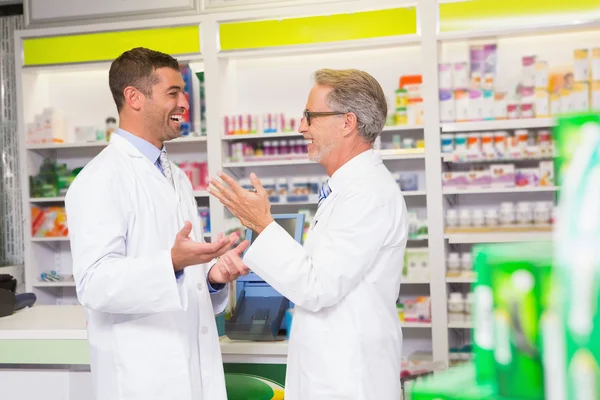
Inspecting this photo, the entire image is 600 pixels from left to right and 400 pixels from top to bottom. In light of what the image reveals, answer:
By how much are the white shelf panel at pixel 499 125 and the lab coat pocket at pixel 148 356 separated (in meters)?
3.10

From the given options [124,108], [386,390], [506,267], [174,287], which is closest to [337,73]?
[124,108]

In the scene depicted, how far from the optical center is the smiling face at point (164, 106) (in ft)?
7.20

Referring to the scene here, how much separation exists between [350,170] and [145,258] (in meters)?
0.67

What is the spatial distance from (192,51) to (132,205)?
10.8ft

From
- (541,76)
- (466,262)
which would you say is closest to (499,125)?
(541,76)

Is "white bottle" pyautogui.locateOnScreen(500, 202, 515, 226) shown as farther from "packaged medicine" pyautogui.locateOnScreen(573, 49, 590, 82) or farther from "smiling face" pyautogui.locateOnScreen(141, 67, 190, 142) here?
"smiling face" pyautogui.locateOnScreen(141, 67, 190, 142)

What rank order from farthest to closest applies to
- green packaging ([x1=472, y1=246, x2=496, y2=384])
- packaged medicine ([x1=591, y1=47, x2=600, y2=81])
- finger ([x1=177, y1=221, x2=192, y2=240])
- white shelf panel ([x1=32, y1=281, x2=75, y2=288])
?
1. white shelf panel ([x1=32, y1=281, x2=75, y2=288])
2. packaged medicine ([x1=591, y1=47, x2=600, y2=81])
3. finger ([x1=177, y1=221, x2=192, y2=240])
4. green packaging ([x1=472, y1=246, x2=496, y2=384])

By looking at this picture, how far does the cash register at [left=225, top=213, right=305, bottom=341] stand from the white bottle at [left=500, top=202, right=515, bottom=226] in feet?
6.86

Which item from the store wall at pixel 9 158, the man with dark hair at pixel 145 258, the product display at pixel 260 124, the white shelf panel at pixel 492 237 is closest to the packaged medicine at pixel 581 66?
the white shelf panel at pixel 492 237

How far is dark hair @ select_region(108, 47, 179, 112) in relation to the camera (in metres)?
2.20

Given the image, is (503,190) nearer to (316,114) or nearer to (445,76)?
(445,76)

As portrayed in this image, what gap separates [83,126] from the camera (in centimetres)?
552

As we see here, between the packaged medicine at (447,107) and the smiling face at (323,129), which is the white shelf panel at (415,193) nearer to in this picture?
the packaged medicine at (447,107)

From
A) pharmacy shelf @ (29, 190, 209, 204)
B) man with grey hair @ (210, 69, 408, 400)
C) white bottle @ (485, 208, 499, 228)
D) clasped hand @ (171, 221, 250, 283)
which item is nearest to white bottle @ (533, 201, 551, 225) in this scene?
white bottle @ (485, 208, 499, 228)
